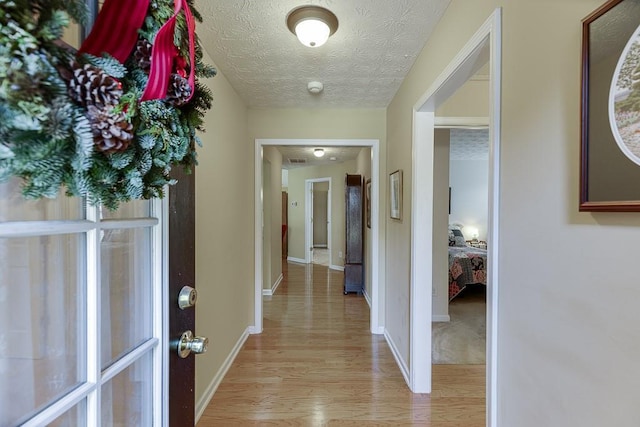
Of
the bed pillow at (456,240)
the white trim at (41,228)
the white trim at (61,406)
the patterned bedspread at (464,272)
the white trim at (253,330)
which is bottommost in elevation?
the white trim at (253,330)

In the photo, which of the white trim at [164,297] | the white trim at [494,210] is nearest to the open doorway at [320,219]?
the white trim at [494,210]

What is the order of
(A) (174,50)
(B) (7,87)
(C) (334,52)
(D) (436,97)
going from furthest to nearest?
1. (C) (334,52)
2. (D) (436,97)
3. (A) (174,50)
4. (B) (7,87)

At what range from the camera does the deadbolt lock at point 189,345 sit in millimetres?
893

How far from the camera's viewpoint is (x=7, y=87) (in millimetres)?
313

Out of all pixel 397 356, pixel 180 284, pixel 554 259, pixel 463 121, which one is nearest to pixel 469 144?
pixel 463 121

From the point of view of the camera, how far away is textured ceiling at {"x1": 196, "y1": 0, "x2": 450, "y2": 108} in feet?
5.16

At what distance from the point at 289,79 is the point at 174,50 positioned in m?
2.12

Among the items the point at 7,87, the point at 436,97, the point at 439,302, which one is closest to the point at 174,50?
the point at 7,87

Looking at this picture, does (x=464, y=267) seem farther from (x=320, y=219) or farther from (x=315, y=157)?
(x=320, y=219)

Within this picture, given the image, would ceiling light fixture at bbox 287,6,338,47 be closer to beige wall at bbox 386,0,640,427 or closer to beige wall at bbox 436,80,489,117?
beige wall at bbox 386,0,640,427

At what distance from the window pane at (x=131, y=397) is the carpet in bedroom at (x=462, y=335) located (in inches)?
98.3

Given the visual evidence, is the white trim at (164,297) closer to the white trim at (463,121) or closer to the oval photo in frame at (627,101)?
the oval photo in frame at (627,101)

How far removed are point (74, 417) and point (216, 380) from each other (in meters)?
1.85

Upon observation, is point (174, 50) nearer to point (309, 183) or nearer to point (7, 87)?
point (7, 87)
